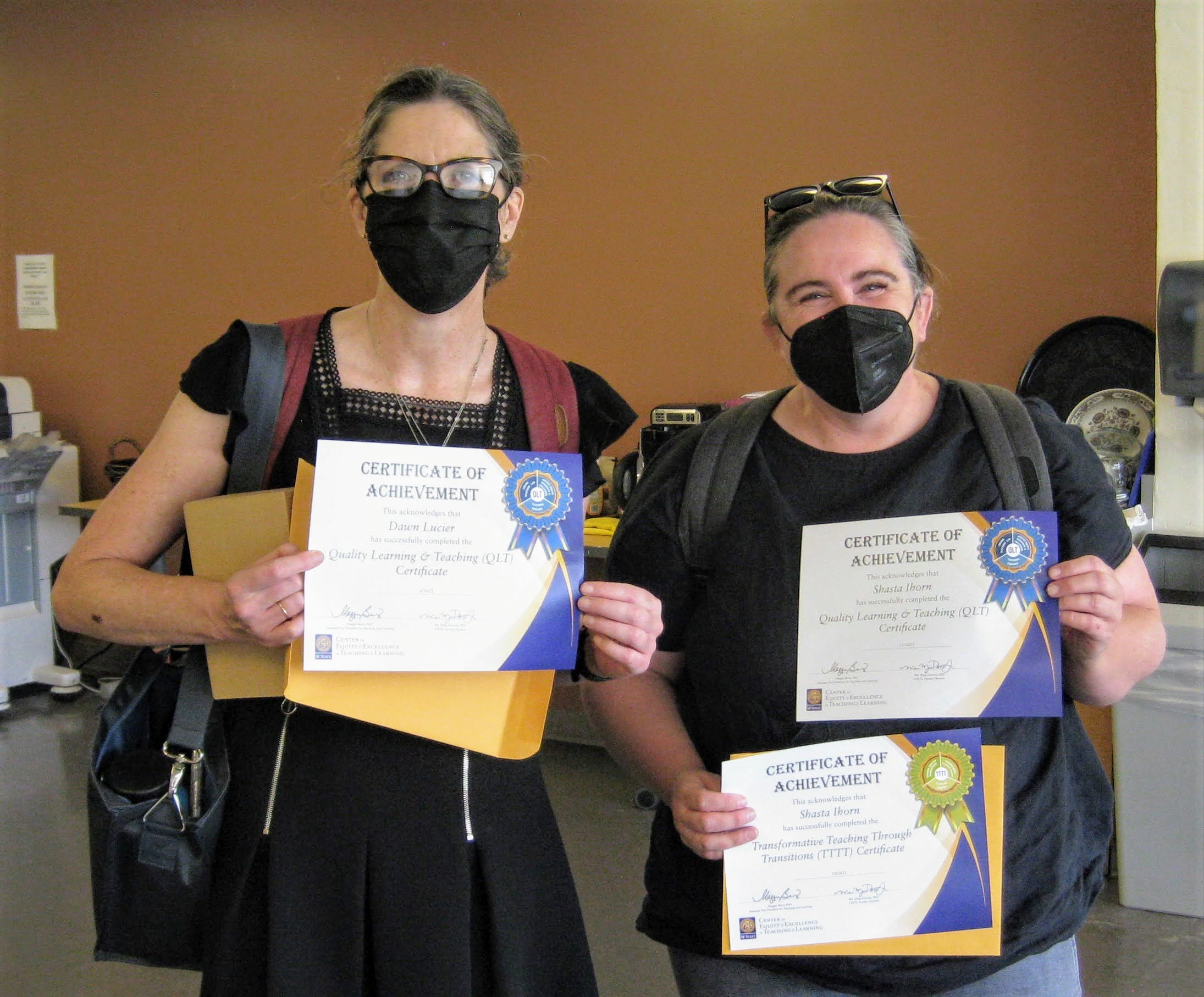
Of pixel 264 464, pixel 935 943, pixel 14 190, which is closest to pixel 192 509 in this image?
pixel 264 464

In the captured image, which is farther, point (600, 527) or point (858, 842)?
point (600, 527)

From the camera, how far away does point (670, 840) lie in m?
1.37

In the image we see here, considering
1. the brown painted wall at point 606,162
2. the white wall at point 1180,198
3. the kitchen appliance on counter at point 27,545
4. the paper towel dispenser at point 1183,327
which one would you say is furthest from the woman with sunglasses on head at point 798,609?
the kitchen appliance on counter at point 27,545

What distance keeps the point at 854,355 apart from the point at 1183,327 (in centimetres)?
232

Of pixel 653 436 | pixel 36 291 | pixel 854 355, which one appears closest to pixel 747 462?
pixel 854 355

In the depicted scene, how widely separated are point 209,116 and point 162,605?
5452 mm

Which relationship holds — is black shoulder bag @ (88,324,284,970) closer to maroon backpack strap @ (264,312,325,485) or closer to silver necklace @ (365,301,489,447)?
maroon backpack strap @ (264,312,325,485)

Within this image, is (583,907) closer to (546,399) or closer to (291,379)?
(546,399)

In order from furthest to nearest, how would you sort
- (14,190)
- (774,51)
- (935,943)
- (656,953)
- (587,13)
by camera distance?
(14,190)
(587,13)
(774,51)
(656,953)
(935,943)

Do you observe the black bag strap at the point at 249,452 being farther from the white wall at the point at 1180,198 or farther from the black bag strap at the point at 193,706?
Result: the white wall at the point at 1180,198

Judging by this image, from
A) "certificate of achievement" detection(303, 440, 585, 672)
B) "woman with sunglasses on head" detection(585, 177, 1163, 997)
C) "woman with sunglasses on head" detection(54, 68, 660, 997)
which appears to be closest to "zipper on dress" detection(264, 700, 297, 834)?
"woman with sunglasses on head" detection(54, 68, 660, 997)

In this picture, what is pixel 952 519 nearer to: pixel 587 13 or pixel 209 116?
pixel 587 13

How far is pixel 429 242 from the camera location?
1340 mm

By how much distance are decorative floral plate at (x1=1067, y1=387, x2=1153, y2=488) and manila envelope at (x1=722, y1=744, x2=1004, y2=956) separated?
285 cm
